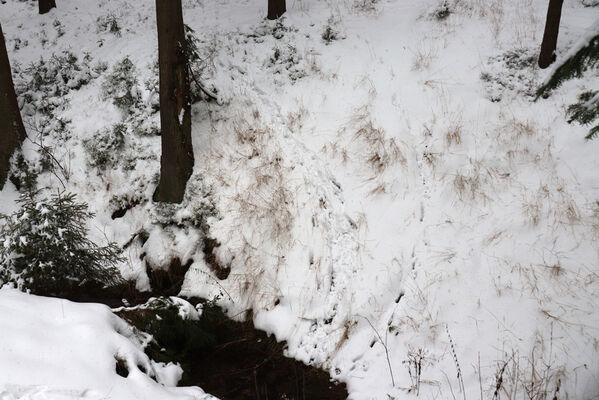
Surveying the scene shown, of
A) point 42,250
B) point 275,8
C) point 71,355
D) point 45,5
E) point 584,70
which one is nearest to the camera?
point 584,70

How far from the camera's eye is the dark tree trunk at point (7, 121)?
744 centimetres

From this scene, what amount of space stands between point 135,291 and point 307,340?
2823 mm

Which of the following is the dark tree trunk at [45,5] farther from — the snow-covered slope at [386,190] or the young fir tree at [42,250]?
the young fir tree at [42,250]

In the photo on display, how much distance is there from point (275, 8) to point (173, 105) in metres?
4.31

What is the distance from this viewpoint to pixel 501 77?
280 inches

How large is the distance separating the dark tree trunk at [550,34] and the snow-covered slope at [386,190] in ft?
0.84

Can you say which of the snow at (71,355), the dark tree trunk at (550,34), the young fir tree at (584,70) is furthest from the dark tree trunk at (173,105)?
the dark tree trunk at (550,34)

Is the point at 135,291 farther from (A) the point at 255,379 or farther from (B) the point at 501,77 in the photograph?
(B) the point at 501,77

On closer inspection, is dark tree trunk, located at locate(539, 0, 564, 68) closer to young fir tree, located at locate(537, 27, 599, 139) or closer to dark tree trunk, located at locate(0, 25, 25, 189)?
young fir tree, located at locate(537, 27, 599, 139)

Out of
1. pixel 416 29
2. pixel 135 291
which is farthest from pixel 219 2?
pixel 135 291

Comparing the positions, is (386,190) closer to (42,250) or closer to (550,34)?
(550,34)

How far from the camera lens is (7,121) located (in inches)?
301

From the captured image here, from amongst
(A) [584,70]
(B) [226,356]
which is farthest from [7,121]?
(A) [584,70]

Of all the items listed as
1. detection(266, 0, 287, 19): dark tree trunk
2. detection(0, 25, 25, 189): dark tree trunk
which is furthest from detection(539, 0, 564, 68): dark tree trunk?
detection(0, 25, 25, 189): dark tree trunk
